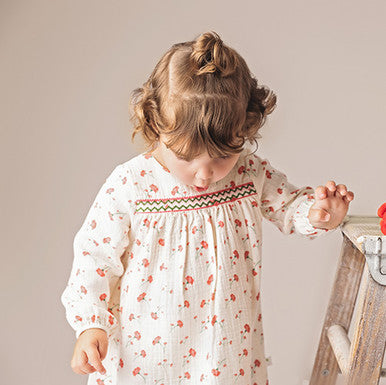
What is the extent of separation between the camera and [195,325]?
1223 millimetres

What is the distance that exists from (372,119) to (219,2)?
1.60ft

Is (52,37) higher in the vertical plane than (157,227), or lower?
higher

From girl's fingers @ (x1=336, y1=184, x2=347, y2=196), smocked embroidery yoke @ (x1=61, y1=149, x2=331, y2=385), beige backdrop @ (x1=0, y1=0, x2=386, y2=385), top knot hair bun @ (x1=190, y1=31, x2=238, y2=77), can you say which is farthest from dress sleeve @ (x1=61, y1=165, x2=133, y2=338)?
beige backdrop @ (x1=0, y1=0, x2=386, y2=385)

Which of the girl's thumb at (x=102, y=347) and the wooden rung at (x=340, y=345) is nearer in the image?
the girl's thumb at (x=102, y=347)

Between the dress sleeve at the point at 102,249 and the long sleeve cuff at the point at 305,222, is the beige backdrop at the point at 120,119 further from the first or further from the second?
the dress sleeve at the point at 102,249

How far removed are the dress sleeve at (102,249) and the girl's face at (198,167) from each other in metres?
0.11

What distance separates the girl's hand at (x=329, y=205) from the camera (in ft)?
3.91

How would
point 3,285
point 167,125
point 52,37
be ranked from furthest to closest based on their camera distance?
point 3,285 < point 52,37 < point 167,125

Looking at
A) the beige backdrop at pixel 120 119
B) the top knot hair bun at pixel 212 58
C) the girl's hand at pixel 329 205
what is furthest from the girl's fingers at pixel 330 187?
the beige backdrop at pixel 120 119

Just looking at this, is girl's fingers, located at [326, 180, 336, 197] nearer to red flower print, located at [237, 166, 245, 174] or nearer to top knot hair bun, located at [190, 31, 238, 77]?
red flower print, located at [237, 166, 245, 174]

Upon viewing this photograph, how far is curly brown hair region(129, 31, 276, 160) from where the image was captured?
106 cm

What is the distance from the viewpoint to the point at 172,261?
120 centimetres

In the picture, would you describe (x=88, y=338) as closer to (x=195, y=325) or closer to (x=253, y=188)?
(x=195, y=325)

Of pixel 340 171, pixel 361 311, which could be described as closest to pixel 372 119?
pixel 340 171
